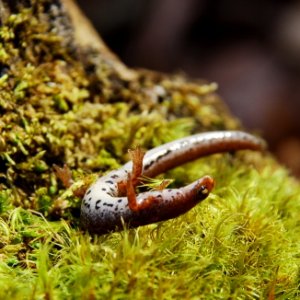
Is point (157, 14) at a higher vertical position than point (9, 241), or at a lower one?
higher

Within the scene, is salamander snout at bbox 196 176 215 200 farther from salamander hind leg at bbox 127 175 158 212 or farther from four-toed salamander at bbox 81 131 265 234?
salamander hind leg at bbox 127 175 158 212

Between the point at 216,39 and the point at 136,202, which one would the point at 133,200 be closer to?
the point at 136,202

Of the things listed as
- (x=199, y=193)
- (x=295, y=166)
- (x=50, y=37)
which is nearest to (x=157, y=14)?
(x=295, y=166)

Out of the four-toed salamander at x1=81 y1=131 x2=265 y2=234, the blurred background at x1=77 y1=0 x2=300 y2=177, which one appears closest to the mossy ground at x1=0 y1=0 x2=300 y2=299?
the four-toed salamander at x1=81 y1=131 x2=265 y2=234

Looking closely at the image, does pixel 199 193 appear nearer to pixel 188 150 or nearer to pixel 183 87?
pixel 188 150

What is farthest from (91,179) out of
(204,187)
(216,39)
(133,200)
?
(216,39)

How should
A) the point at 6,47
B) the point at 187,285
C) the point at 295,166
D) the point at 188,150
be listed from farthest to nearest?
the point at 295,166 → the point at 188,150 → the point at 6,47 → the point at 187,285

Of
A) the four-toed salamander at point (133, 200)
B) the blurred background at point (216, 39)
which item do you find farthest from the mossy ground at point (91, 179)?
the blurred background at point (216, 39)

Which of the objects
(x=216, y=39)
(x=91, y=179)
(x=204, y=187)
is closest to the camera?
(x=204, y=187)
